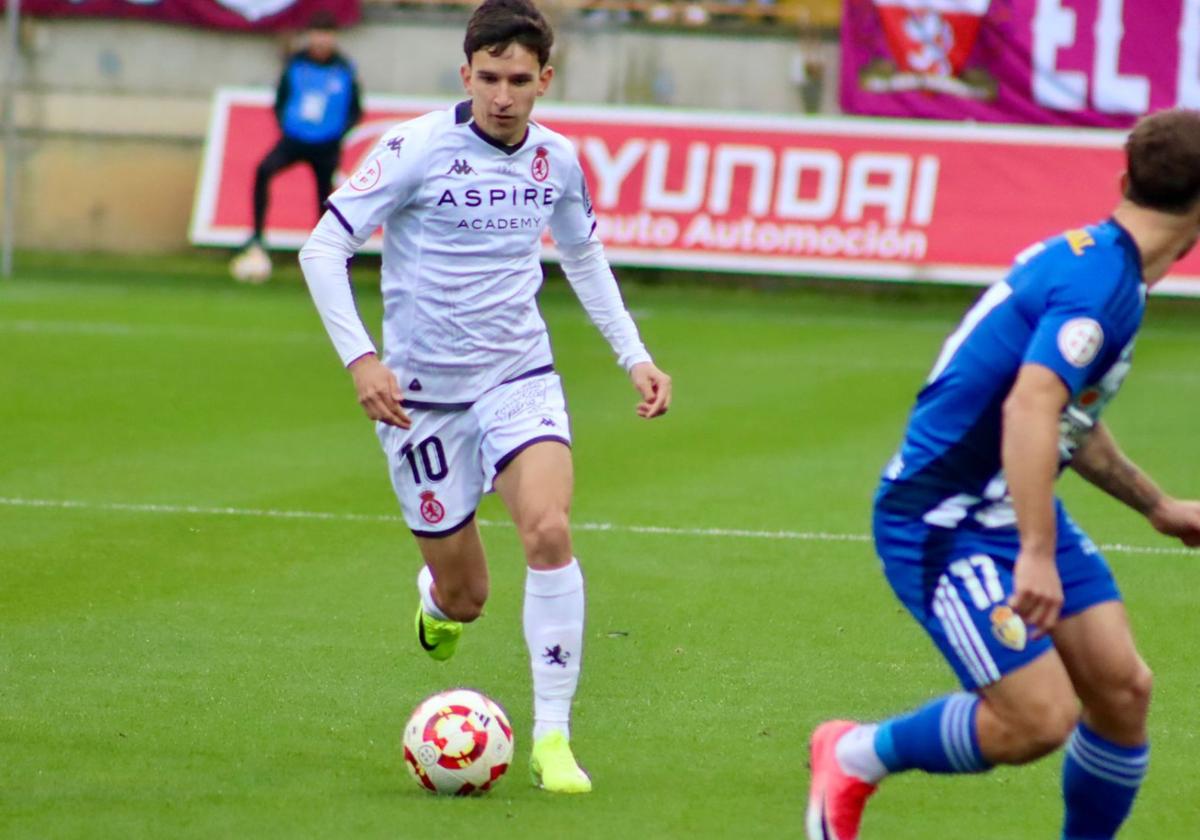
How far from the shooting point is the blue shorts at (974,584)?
435cm

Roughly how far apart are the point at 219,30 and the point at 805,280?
6779mm

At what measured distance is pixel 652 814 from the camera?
5.16m

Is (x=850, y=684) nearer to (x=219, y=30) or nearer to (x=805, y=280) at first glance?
(x=805, y=280)

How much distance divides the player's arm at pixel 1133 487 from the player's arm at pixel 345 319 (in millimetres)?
1844

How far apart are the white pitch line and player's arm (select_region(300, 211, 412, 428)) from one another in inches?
143

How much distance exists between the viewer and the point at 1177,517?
4.71m

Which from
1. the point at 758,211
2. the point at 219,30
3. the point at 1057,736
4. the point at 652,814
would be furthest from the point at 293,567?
the point at 219,30

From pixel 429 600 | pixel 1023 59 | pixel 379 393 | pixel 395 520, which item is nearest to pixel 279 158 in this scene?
pixel 1023 59

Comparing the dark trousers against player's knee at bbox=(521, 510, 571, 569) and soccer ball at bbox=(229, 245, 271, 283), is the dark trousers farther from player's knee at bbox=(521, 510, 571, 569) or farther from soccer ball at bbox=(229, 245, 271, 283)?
player's knee at bbox=(521, 510, 571, 569)

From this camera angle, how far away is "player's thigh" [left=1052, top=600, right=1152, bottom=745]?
443 cm

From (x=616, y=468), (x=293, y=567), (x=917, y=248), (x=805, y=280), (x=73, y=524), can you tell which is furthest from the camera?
(x=805, y=280)

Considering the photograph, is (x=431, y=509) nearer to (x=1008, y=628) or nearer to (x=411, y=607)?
(x=411, y=607)

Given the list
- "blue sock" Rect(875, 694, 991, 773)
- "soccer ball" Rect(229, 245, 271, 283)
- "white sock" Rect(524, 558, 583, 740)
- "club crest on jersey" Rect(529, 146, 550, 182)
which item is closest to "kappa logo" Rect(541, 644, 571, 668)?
"white sock" Rect(524, 558, 583, 740)

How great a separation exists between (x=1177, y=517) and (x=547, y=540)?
5.50 ft
